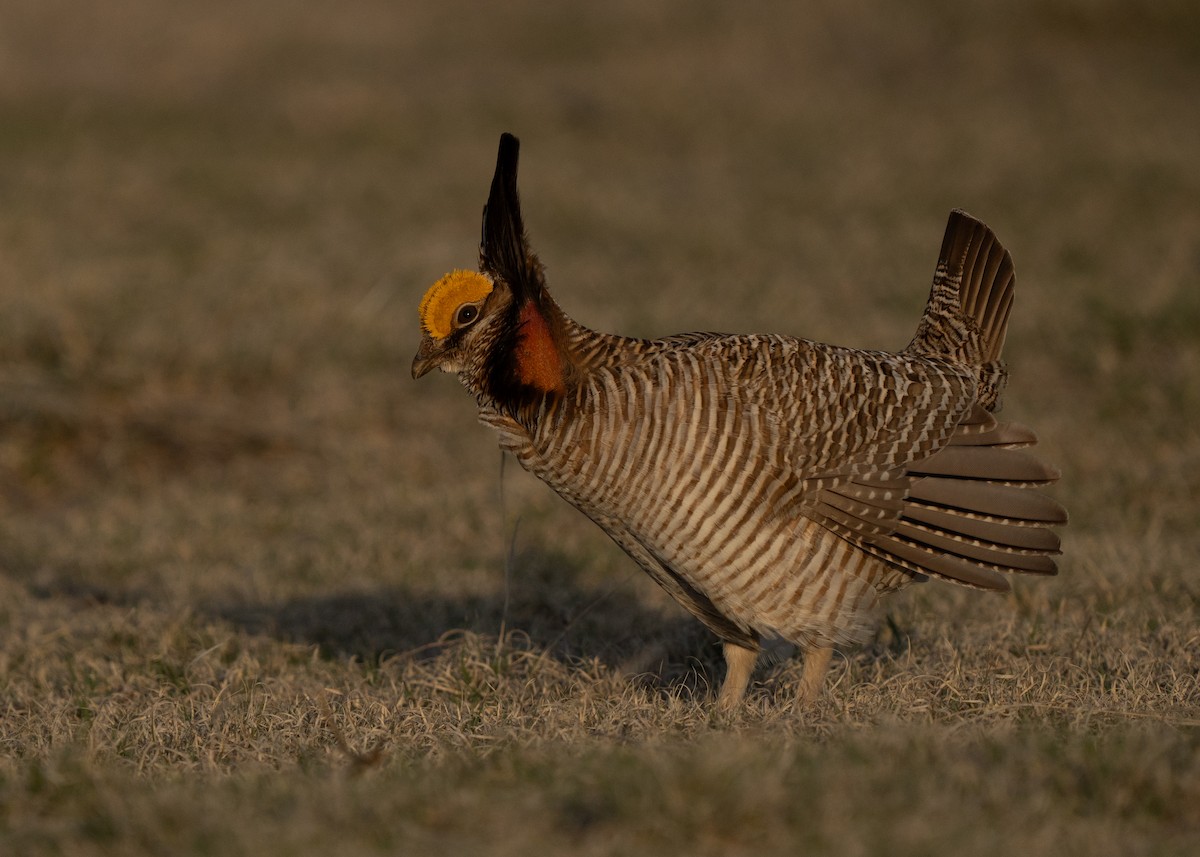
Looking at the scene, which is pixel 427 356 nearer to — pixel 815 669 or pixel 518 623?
pixel 815 669

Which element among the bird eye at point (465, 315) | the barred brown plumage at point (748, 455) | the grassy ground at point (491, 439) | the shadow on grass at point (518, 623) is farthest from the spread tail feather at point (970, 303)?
the bird eye at point (465, 315)

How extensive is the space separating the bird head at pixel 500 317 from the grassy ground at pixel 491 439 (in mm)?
815

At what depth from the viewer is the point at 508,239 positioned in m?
3.79

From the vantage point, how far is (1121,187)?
1101 centimetres

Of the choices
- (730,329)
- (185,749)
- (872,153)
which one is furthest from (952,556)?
(872,153)

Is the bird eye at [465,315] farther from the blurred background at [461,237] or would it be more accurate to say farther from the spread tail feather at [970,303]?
the blurred background at [461,237]

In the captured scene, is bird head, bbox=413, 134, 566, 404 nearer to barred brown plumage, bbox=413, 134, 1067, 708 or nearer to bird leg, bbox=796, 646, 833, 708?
barred brown plumage, bbox=413, 134, 1067, 708

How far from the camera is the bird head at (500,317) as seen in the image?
3686 mm

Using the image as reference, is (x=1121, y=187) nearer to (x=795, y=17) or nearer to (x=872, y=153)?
(x=872, y=153)

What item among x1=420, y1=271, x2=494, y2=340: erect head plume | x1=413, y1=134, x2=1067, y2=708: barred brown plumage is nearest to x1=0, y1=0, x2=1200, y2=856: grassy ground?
x1=413, y1=134, x2=1067, y2=708: barred brown plumage

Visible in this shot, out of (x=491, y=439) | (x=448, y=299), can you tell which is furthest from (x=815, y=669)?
(x=491, y=439)

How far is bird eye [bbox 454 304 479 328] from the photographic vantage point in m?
3.77

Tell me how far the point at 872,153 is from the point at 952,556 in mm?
8981

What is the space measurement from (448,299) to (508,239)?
8.8 inches
